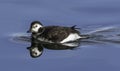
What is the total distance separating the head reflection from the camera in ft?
54.3

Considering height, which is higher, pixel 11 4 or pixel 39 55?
pixel 11 4

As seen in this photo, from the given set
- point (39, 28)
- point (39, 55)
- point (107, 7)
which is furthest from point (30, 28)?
point (107, 7)

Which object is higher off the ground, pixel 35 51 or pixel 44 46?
pixel 44 46

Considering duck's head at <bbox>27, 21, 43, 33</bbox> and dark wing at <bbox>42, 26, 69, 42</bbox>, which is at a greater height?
duck's head at <bbox>27, 21, 43, 33</bbox>

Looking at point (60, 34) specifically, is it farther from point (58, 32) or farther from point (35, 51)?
point (35, 51)

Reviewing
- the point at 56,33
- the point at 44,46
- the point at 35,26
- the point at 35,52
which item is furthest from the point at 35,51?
the point at 35,26

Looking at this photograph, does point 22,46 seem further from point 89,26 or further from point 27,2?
point 27,2

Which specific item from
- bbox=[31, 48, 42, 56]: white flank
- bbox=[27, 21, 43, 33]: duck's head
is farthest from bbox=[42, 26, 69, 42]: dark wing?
bbox=[31, 48, 42, 56]: white flank

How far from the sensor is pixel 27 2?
20391 millimetres


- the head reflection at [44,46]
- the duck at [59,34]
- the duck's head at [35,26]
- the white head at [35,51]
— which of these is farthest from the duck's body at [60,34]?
the white head at [35,51]

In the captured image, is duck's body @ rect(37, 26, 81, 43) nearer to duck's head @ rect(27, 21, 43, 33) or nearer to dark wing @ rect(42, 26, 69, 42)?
dark wing @ rect(42, 26, 69, 42)

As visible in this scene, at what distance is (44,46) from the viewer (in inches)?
674

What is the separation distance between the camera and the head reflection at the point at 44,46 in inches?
652

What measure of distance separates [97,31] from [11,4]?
3.57 metres
